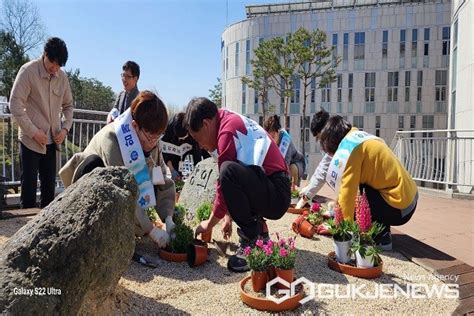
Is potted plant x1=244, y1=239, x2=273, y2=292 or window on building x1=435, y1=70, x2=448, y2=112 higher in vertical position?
window on building x1=435, y1=70, x2=448, y2=112

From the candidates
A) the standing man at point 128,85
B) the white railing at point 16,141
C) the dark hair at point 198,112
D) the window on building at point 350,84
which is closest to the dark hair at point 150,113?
the dark hair at point 198,112

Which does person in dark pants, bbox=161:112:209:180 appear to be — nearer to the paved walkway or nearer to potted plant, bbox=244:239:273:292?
the paved walkway

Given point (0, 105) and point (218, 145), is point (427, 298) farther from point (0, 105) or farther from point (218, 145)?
point (0, 105)

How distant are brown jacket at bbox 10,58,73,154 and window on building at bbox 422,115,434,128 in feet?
113

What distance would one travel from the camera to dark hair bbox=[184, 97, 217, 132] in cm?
279

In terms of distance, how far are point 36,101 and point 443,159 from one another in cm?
702

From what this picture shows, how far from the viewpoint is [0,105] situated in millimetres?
6164

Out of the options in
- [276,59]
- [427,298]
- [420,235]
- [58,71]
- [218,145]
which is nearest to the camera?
[427,298]

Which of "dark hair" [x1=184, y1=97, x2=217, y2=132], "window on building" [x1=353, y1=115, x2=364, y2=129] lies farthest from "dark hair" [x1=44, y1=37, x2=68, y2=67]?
"window on building" [x1=353, y1=115, x2=364, y2=129]

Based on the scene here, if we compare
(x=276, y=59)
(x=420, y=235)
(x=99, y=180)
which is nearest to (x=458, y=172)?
(x=420, y=235)

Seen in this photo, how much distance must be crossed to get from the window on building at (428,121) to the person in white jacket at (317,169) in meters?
33.0

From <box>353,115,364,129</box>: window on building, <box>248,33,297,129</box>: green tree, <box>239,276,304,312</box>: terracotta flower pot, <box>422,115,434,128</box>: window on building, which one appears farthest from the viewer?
<box>353,115,364,129</box>: window on building

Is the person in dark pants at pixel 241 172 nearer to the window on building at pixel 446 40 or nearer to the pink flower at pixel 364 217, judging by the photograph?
the pink flower at pixel 364 217

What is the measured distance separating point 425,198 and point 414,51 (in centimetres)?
3060
